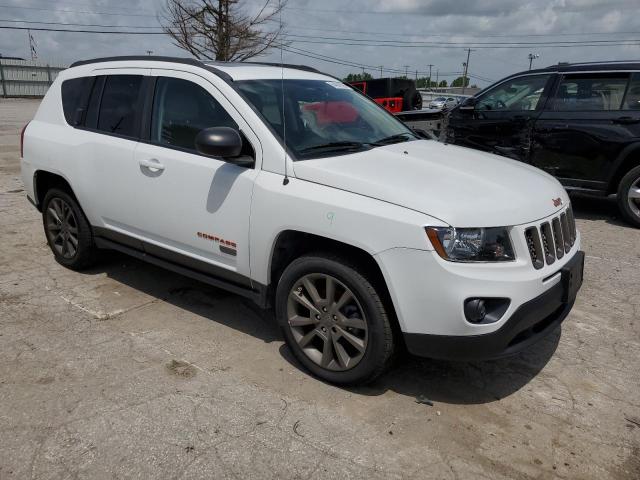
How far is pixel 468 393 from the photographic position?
3.28 m

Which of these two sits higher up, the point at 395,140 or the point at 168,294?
the point at 395,140

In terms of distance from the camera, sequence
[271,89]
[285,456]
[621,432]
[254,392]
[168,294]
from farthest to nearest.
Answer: [168,294] → [271,89] → [254,392] → [621,432] → [285,456]

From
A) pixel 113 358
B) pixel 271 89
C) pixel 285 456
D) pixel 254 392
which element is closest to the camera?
pixel 285 456

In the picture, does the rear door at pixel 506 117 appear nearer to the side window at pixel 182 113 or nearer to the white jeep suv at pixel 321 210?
the white jeep suv at pixel 321 210

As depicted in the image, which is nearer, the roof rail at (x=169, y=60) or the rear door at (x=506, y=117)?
the roof rail at (x=169, y=60)

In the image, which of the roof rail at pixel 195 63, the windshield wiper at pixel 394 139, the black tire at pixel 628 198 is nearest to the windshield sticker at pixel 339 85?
the roof rail at pixel 195 63

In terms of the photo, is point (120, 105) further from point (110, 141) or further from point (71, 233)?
point (71, 233)

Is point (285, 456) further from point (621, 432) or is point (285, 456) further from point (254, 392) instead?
point (621, 432)

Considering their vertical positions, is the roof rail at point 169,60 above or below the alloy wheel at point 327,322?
above

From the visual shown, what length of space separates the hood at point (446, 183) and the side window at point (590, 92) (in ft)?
13.2

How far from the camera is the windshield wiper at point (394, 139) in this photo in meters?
3.85

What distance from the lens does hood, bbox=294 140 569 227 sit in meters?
2.84

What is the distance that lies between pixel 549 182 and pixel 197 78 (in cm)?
245

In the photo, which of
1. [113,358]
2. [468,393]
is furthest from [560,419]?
[113,358]
